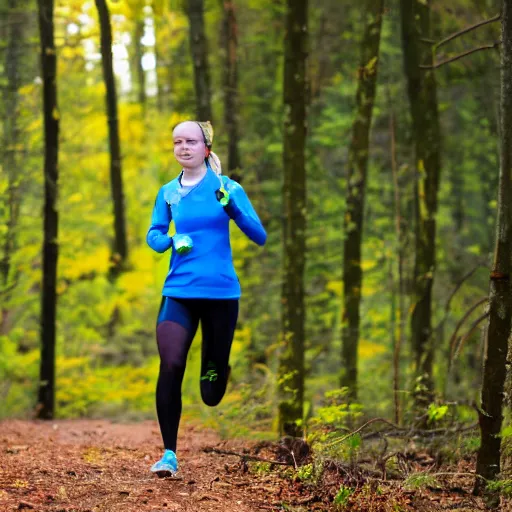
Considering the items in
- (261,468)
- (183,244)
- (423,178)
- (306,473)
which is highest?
(423,178)

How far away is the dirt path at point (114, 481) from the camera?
191 inches

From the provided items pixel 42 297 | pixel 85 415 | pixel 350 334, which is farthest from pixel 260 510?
pixel 85 415

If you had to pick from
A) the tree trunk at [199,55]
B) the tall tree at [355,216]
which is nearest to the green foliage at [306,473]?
the tall tree at [355,216]

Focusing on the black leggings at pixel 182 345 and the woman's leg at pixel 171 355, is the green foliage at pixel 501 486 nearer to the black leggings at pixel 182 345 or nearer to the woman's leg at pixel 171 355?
the black leggings at pixel 182 345

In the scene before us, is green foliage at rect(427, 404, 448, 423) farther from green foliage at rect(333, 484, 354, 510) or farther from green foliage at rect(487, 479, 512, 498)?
green foliage at rect(333, 484, 354, 510)

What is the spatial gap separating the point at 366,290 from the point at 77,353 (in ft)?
25.0

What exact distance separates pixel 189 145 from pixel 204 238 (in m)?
0.68

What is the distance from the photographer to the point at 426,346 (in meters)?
10.2

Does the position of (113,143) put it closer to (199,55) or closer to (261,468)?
(199,55)

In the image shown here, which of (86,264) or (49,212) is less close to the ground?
(49,212)

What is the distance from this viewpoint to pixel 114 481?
5594 mm

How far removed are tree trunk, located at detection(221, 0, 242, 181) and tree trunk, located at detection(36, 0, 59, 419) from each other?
345 centimetres

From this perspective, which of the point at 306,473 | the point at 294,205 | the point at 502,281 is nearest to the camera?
the point at 502,281

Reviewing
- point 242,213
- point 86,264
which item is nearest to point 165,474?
point 242,213
